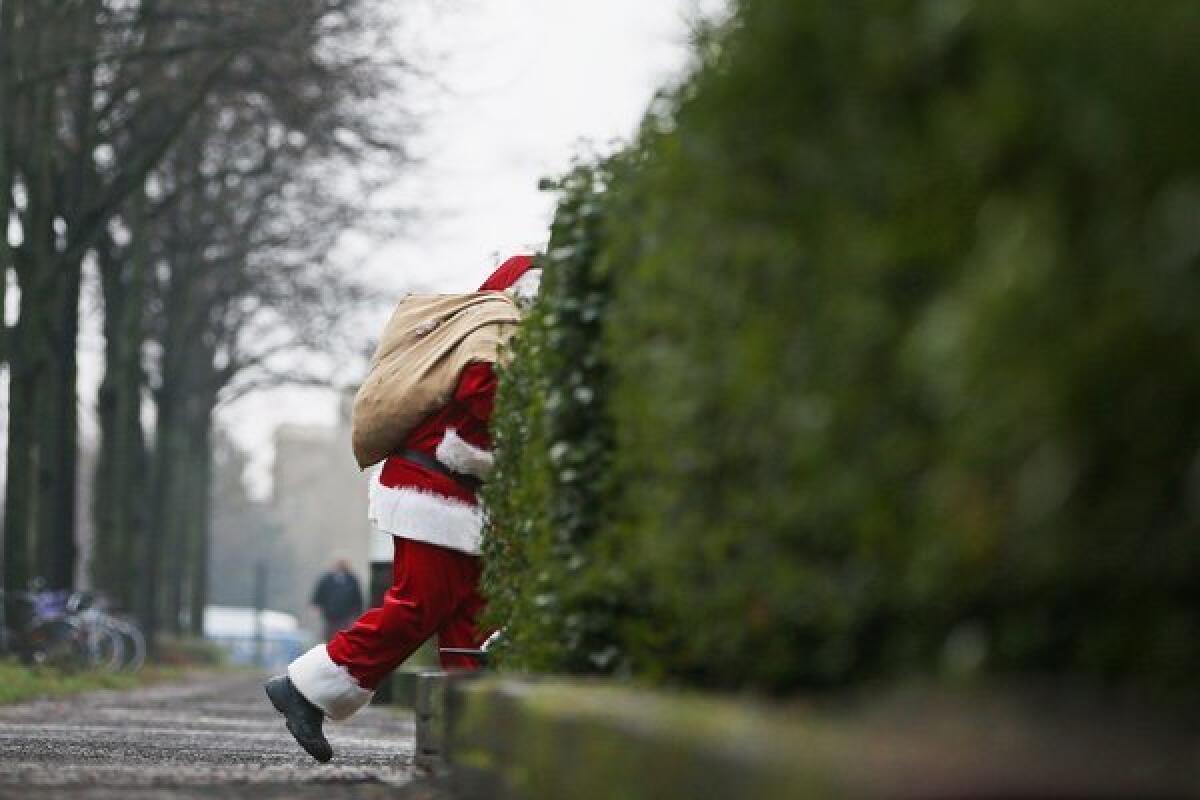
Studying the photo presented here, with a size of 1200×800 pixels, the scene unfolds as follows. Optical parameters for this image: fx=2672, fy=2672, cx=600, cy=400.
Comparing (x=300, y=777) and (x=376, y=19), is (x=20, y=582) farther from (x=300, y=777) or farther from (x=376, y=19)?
(x=300, y=777)

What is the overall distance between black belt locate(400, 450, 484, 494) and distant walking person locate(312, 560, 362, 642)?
2663 cm

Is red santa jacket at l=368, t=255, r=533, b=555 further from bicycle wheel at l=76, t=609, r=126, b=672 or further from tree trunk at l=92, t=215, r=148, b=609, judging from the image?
tree trunk at l=92, t=215, r=148, b=609

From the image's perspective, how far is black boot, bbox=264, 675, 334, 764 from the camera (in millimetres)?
8695

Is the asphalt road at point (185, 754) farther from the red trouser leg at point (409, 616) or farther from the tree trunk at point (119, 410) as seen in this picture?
the tree trunk at point (119, 410)

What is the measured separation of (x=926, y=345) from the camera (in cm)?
271

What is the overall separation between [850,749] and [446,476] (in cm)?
628

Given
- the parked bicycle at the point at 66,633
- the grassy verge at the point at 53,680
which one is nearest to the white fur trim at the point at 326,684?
the grassy verge at the point at 53,680

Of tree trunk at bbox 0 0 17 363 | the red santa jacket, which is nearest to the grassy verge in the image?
Result: tree trunk at bbox 0 0 17 363

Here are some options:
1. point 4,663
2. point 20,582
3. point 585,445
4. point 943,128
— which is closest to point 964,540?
point 943,128

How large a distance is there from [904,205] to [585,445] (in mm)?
2715

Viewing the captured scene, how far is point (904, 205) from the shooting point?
311 centimetres

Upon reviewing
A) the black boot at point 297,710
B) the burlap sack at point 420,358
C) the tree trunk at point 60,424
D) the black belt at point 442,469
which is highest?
the tree trunk at point 60,424

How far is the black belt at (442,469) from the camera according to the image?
29.0 feet

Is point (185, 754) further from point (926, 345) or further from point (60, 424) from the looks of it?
point (60, 424)
